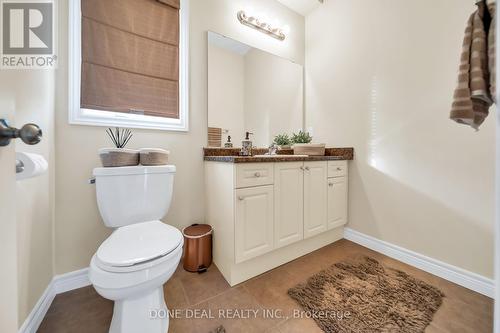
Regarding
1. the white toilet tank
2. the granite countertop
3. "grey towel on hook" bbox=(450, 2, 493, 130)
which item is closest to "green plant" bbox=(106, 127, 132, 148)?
the white toilet tank

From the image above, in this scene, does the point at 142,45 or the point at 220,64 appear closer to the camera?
the point at 142,45

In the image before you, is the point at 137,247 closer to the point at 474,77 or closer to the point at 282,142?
the point at 474,77

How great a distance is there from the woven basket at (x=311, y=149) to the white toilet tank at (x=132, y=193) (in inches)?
50.2

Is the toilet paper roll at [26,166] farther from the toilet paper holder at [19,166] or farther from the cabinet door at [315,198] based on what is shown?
the cabinet door at [315,198]

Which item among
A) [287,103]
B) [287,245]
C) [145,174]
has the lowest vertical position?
[287,245]

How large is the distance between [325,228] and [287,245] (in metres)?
0.45

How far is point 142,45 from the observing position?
1530mm

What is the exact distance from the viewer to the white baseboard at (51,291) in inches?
38.6

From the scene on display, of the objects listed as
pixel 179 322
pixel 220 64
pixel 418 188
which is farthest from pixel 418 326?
pixel 220 64

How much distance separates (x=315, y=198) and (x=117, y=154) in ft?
5.01

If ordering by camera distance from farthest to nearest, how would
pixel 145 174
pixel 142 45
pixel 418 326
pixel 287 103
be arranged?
1. pixel 287 103
2. pixel 142 45
3. pixel 145 174
4. pixel 418 326

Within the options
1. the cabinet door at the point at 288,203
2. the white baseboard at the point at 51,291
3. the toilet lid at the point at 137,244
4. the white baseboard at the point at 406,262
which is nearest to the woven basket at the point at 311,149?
the cabinet door at the point at 288,203

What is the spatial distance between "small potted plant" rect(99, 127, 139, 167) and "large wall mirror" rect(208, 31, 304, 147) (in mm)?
671

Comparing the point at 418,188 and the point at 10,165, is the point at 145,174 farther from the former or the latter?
the point at 418,188
